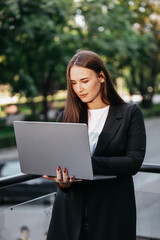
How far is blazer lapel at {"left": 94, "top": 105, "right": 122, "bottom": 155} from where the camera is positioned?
1839 mm

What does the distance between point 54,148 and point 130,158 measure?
1.24 feet

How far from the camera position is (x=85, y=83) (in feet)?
6.10

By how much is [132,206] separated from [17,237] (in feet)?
5.50

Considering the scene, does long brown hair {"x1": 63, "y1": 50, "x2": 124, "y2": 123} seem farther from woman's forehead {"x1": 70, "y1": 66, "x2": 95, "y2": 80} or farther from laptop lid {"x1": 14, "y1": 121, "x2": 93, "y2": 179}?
laptop lid {"x1": 14, "y1": 121, "x2": 93, "y2": 179}

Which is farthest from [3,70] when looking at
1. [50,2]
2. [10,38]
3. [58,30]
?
[50,2]

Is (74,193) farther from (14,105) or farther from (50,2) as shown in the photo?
(14,105)

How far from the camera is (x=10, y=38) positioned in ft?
38.9

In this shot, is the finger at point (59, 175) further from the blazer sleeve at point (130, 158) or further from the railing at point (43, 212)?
the railing at point (43, 212)

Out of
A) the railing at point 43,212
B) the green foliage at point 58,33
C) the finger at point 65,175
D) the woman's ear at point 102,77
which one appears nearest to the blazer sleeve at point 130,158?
the finger at point 65,175

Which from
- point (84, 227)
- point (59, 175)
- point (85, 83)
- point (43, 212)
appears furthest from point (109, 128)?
point (43, 212)

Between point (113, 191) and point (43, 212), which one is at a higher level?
point (113, 191)

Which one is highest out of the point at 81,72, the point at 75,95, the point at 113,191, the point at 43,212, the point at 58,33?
the point at 58,33

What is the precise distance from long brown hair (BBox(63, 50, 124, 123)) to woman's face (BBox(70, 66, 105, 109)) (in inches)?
0.9

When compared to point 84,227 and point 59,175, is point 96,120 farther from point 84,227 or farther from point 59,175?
point 84,227
